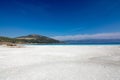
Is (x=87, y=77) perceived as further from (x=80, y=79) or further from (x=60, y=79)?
(x=60, y=79)

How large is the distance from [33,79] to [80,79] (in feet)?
6.00

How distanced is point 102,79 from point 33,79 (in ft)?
8.75

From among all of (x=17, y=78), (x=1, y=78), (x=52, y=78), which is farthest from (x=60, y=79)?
(x=1, y=78)

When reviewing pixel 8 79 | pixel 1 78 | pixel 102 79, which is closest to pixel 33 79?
pixel 8 79

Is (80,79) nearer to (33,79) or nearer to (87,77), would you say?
(87,77)

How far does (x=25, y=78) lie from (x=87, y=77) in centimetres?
249

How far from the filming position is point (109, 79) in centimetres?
452

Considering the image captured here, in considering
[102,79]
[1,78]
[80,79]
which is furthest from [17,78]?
[102,79]

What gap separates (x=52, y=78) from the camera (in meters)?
4.71

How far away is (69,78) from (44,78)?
992 millimetres

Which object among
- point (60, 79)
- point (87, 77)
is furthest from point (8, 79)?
point (87, 77)

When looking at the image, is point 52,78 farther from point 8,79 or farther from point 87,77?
point 8,79

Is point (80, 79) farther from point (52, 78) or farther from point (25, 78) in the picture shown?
point (25, 78)

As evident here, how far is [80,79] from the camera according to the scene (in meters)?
4.59
